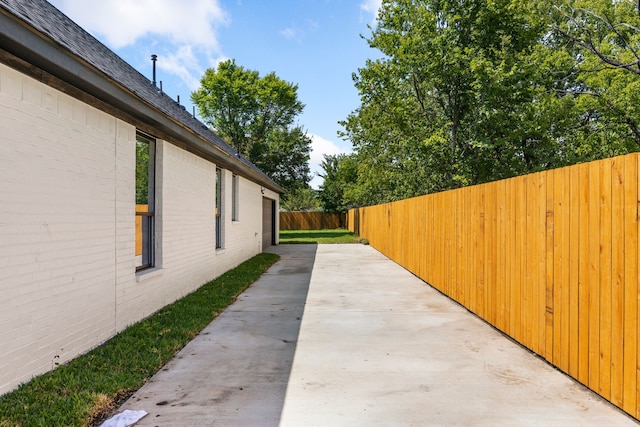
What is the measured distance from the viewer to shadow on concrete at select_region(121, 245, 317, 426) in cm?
280

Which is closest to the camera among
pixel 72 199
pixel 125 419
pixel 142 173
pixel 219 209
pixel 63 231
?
pixel 125 419

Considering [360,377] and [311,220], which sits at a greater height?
[311,220]

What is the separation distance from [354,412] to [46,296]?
2.85 m

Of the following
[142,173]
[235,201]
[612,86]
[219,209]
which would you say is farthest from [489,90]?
[142,173]

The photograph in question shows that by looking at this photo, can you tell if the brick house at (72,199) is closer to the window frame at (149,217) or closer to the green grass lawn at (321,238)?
the window frame at (149,217)

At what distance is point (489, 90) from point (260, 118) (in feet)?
79.6

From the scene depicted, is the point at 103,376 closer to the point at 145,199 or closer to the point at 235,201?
the point at 145,199

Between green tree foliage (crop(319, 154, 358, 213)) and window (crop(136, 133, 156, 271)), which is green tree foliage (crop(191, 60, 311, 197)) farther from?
window (crop(136, 133, 156, 271))

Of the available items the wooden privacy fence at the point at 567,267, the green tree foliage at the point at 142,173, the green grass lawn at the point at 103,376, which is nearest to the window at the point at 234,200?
the green tree foliage at the point at 142,173

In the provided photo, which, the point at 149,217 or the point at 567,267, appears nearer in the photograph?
the point at 567,267

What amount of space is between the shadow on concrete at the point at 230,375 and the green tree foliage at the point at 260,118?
92.9 ft

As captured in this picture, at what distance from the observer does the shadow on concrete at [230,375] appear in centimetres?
280

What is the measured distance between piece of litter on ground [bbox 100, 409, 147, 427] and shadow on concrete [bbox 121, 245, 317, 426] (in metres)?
0.06

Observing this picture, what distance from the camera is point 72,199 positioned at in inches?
147
